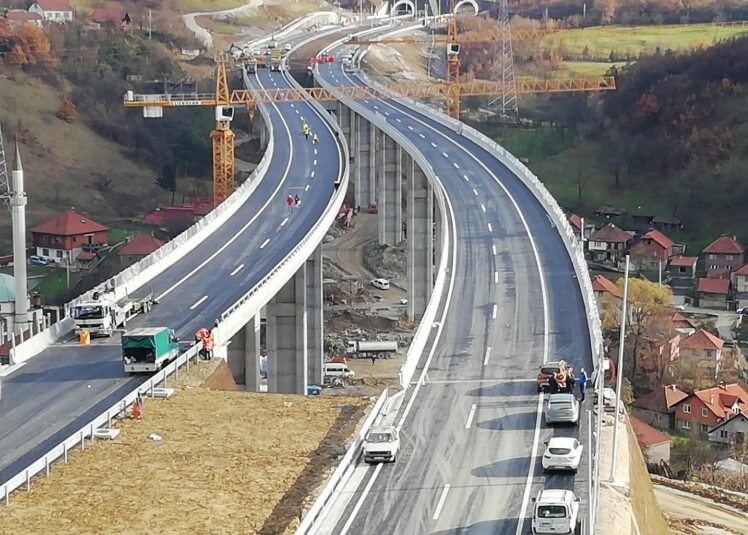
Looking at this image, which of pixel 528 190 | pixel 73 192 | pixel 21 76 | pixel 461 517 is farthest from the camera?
pixel 21 76

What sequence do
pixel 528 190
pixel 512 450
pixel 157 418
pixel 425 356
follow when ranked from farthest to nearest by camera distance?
pixel 528 190
pixel 425 356
pixel 157 418
pixel 512 450

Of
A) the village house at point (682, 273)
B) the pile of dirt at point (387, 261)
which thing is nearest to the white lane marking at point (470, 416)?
the village house at point (682, 273)

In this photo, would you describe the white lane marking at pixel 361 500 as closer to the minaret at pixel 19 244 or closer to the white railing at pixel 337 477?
the white railing at pixel 337 477

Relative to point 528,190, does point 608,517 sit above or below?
below

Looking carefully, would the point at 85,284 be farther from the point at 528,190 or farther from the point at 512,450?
the point at 512,450

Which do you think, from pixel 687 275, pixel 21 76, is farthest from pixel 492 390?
pixel 21 76

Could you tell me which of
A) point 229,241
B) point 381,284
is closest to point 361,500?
point 229,241

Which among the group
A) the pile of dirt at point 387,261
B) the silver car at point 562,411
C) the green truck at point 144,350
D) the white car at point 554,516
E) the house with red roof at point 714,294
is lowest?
the house with red roof at point 714,294
